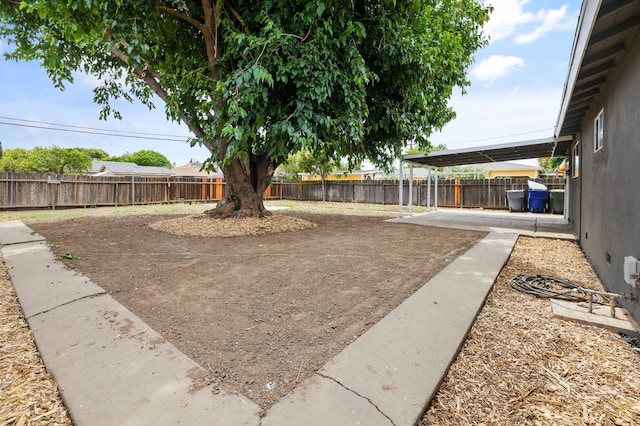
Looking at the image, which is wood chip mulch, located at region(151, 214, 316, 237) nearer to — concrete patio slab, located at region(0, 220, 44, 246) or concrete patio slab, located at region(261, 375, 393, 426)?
concrete patio slab, located at region(0, 220, 44, 246)

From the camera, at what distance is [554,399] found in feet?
4.90

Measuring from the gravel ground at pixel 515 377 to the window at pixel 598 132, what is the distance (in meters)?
2.83

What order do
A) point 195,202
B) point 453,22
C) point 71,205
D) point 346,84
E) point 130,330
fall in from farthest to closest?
point 195,202 < point 71,205 < point 453,22 < point 346,84 < point 130,330

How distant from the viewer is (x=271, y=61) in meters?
4.93

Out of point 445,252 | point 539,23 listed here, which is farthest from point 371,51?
point 539,23

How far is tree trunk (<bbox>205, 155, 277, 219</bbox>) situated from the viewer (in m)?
7.54

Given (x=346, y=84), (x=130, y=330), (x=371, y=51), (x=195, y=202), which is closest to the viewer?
(x=130, y=330)

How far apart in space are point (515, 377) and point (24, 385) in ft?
8.75

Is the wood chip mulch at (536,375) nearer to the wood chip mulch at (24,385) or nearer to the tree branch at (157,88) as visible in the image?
the wood chip mulch at (24,385)

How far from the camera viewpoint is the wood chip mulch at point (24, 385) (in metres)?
1.30

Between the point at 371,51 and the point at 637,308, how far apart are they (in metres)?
5.77

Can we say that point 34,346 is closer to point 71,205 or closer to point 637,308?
point 637,308

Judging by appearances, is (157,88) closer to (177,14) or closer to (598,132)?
(177,14)

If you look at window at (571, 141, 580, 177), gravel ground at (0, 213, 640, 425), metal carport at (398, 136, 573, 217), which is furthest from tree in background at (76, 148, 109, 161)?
window at (571, 141, 580, 177)
